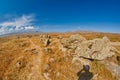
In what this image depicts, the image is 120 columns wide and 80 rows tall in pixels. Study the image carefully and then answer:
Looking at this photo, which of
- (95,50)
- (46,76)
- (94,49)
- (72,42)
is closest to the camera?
(46,76)

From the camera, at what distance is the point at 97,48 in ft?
160

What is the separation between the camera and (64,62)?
47.6 m

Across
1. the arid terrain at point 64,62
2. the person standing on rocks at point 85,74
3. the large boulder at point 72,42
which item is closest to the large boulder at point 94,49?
the arid terrain at point 64,62

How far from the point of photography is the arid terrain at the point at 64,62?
4384cm

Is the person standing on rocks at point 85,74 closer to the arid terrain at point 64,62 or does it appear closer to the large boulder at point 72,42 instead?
the arid terrain at point 64,62

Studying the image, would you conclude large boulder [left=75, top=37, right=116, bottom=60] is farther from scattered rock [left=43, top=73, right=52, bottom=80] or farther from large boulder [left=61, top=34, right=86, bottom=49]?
scattered rock [left=43, top=73, right=52, bottom=80]

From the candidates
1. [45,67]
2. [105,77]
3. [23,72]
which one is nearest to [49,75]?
[45,67]

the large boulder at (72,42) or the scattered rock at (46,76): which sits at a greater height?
the large boulder at (72,42)

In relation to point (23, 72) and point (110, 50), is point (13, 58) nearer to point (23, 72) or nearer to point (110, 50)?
point (23, 72)

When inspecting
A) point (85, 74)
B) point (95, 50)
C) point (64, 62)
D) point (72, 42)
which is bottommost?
point (85, 74)

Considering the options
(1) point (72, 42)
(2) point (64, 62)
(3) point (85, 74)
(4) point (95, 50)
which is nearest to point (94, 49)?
(4) point (95, 50)

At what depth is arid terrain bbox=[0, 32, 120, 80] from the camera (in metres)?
43.8

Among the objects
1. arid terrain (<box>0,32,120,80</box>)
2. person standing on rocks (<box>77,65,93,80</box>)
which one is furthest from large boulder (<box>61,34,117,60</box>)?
person standing on rocks (<box>77,65,93,80</box>)

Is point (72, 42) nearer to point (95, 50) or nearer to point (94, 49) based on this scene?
point (94, 49)
